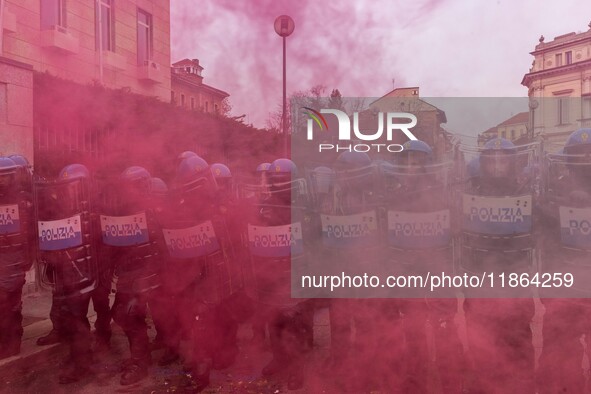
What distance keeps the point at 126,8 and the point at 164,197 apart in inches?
180

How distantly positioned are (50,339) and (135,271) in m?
1.38

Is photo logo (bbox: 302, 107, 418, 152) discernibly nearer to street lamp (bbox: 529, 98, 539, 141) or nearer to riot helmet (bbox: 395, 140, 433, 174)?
riot helmet (bbox: 395, 140, 433, 174)

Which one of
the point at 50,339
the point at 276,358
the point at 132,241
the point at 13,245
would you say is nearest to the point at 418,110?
the point at 276,358

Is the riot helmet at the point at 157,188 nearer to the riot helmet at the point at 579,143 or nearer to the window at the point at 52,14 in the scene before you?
the riot helmet at the point at 579,143

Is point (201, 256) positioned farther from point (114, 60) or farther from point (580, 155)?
point (114, 60)

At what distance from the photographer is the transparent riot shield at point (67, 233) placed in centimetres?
384

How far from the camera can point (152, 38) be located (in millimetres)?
6621

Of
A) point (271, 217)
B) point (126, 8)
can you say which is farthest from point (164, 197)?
point (126, 8)

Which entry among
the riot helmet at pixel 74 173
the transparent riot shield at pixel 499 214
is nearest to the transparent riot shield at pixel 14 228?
the riot helmet at pixel 74 173

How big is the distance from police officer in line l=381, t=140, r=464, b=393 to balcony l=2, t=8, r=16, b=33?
7.90m

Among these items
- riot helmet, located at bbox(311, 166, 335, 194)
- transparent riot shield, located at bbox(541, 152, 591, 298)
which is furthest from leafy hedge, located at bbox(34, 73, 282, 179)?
transparent riot shield, located at bbox(541, 152, 591, 298)

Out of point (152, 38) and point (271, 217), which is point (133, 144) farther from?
point (271, 217)

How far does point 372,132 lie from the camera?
3.78m

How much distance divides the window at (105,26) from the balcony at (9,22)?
5.11 feet
